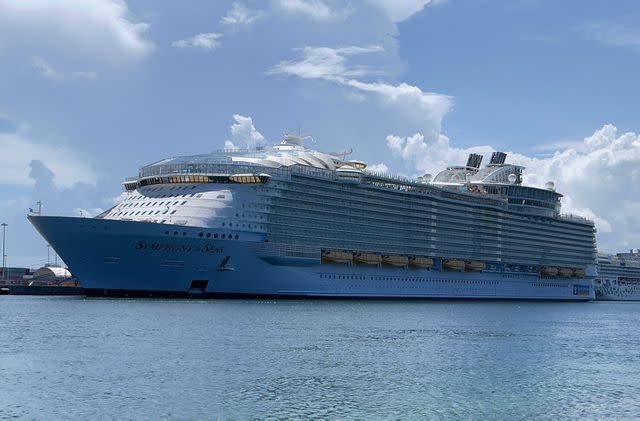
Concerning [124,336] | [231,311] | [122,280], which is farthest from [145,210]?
[124,336]

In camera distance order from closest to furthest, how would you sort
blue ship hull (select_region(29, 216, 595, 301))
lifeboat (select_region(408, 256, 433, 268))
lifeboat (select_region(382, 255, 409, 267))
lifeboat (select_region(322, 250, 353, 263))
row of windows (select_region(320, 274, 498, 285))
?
blue ship hull (select_region(29, 216, 595, 301)) < lifeboat (select_region(322, 250, 353, 263)) < row of windows (select_region(320, 274, 498, 285)) < lifeboat (select_region(382, 255, 409, 267)) < lifeboat (select_region(408, 256, 433, 268))

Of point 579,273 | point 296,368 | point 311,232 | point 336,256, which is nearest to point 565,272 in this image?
point 579,273

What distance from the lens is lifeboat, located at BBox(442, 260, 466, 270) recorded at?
375ft

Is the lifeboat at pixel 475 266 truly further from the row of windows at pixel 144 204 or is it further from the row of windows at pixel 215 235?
the row of windows at pixel 144 204

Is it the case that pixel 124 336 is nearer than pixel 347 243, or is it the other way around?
pixel 124 336

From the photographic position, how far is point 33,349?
43281mm

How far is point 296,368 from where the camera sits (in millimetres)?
39094

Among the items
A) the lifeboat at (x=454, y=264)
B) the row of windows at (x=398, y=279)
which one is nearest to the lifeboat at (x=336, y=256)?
the row of windows at (x=398, y=279)

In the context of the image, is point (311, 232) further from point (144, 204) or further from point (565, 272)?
point (565, 272)

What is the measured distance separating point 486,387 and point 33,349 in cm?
2354

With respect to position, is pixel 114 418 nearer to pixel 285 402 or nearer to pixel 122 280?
pixel 285 402

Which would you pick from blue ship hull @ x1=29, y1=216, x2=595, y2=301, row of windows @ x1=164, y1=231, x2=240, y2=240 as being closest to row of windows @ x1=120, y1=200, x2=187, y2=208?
row of windows @ x1=164, y1=231, x2=240, y2=240

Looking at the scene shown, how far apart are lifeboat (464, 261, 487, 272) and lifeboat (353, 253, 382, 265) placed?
2143 cm

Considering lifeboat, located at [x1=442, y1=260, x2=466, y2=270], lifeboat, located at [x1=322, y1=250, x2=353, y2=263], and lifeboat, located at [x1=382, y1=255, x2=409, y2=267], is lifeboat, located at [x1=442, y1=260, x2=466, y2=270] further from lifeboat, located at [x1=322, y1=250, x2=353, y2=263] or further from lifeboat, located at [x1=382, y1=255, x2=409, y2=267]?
lifeboat, located at [x1=322, y1=250, x2=353, y2=263]
